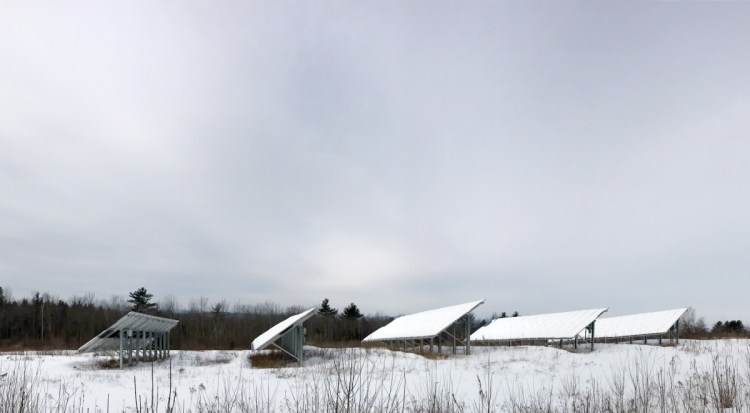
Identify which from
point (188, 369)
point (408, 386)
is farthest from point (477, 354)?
point (188, 369)

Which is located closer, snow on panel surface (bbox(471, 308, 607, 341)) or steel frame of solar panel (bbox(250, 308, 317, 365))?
steel frame of solar panel (bbox(250, 308, 317, 365))

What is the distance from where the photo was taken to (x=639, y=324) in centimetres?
3509

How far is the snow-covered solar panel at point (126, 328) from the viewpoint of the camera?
22547mm

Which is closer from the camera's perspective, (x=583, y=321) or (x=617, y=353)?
(x=617, y=353)

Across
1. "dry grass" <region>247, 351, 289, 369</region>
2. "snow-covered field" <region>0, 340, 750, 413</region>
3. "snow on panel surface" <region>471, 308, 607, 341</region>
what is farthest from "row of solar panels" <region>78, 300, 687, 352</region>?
"snow-covered field" <region>0, 340, 750, 413</region>

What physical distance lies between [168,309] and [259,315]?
11721 mm

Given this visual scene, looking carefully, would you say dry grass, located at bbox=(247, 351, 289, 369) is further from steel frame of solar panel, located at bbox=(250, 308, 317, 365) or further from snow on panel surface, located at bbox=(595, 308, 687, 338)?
snow on panel surface, located at bbox=(595, 308, 687, 338)

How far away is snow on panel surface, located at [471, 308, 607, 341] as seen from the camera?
28.5 m

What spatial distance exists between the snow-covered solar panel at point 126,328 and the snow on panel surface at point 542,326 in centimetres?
1895

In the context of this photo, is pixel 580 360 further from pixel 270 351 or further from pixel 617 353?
pixel 270 351

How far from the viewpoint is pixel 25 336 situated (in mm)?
51094

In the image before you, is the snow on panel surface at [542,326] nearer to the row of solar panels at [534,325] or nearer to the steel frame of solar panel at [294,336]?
the row of solar panels at [534,325]

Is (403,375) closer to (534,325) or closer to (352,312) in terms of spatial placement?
(534,325)

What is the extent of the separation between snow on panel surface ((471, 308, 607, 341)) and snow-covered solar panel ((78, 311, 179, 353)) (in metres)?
19.0
